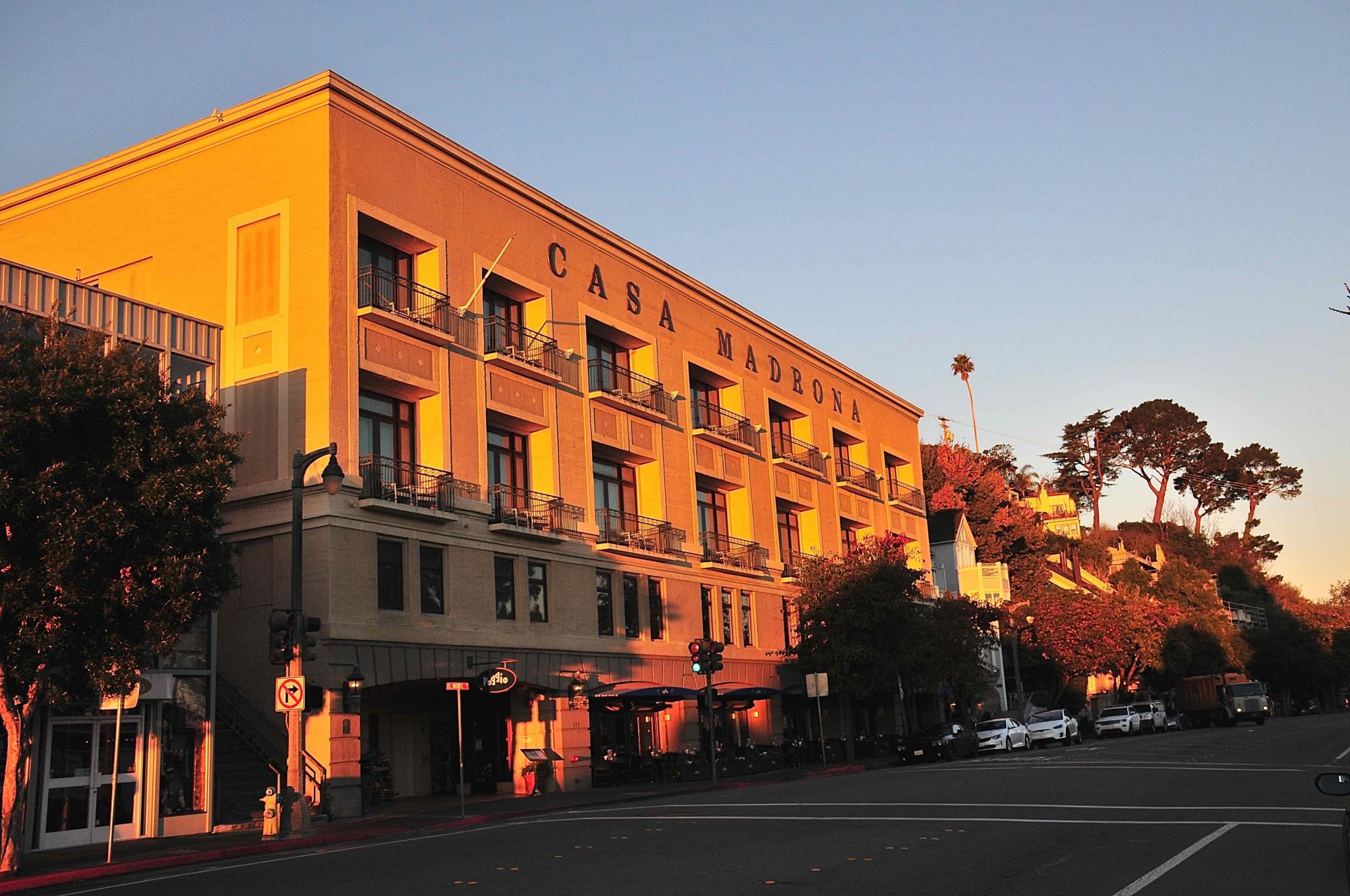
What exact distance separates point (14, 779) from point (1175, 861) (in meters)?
15.5

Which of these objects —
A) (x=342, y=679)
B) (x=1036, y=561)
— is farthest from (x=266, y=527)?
(x=1036, y=561)

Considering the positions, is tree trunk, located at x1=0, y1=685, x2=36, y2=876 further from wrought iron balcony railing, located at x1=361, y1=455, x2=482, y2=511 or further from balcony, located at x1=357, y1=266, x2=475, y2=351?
balcony, located at x1=357, y1=266, x2=475, y2=351

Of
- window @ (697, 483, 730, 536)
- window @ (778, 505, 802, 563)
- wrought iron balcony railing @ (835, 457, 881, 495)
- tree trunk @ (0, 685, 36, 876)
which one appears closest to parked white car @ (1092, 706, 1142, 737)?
wrought iron balcony railing @ (835, 457, 881, 495)

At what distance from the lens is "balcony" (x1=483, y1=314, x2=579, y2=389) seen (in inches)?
1335

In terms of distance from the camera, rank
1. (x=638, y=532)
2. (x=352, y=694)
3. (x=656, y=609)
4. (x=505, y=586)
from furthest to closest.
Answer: (x=656, y=609) < (x=638, y=532) < (x=505, y=586) < (x=352, y=694)

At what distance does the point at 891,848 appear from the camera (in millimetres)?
14586

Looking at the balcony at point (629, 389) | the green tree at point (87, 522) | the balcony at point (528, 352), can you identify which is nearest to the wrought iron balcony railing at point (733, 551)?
the balcony at point (629, 389)

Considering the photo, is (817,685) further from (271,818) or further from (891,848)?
(891,848)

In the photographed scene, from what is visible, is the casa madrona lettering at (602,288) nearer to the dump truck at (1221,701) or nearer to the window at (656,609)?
the window at (656,609)

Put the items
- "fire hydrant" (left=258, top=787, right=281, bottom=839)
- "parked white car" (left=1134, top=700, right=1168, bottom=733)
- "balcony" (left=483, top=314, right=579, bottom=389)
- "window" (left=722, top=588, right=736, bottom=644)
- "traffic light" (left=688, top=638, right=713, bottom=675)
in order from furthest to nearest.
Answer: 1. "parked white car" (left=1134, top=700, right=1168, bottom=733)
2. "window" (left=722, top=588, right=736, bottom=644)
3. "balcony" (left=483, top=314, right=579, bottom=389)
4. "traffic light" (left=688, top=638, right=713, bottom=675)
5. "fire hydrant" (left=258, top=787, right=281, bottom=839)

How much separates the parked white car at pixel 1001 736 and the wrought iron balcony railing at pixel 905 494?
16.6 meters

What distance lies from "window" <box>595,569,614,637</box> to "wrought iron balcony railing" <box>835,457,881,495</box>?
1958 cm

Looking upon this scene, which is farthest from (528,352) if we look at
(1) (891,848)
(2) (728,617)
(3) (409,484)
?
(1) (891,848)

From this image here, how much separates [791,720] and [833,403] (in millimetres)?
14709
